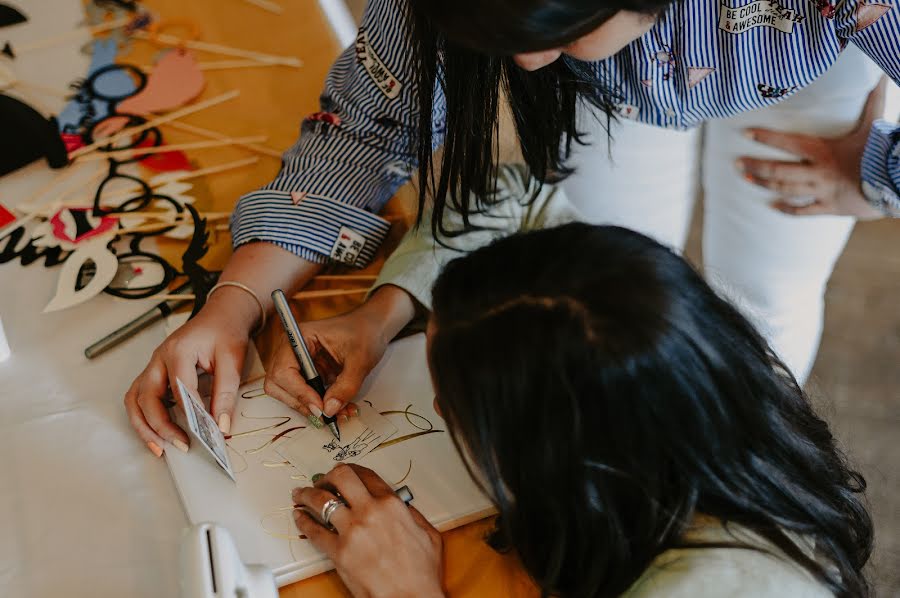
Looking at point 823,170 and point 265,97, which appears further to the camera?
point 265,97

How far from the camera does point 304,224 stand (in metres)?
0.97

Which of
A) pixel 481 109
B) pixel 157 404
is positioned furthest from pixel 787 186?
pixel 157 404

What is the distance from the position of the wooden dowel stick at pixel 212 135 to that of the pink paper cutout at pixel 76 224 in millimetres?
170

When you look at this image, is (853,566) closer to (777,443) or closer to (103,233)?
(777,443)

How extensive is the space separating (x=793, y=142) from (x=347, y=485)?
0.68 m

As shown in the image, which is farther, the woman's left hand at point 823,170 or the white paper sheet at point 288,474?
the woman's left hand at point 823,170

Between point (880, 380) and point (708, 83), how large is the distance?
1.04 meters

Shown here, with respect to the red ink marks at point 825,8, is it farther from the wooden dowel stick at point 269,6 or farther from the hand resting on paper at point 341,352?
the wooden dowel stick at point 269,6

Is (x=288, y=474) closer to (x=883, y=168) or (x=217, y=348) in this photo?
(x=217, y=348)

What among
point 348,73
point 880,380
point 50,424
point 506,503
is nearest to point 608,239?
point 506,503

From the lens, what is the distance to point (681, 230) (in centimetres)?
125

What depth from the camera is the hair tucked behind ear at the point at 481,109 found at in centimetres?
83

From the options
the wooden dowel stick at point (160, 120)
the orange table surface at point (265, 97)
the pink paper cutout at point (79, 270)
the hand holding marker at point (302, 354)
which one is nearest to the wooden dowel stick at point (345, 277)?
A: the orange table surface at point (265, 97)

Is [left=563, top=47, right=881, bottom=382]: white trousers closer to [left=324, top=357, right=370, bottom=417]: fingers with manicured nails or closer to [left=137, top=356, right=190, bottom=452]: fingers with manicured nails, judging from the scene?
[left=324, top=357, right=370, bottom=417]: fingers with manicured nails
